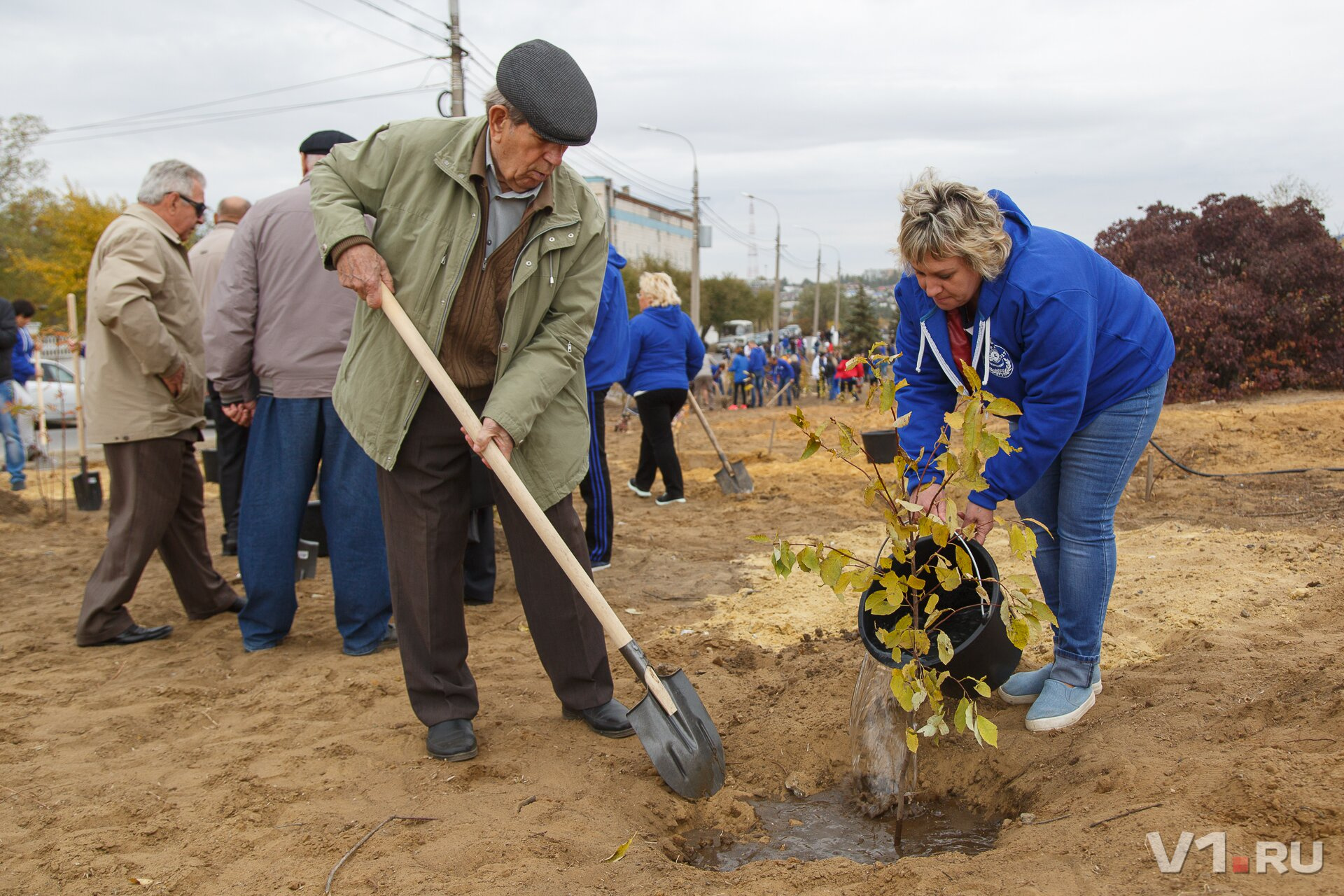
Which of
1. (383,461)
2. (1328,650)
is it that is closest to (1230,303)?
(1328,650)

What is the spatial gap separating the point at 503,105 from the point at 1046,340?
162 cm

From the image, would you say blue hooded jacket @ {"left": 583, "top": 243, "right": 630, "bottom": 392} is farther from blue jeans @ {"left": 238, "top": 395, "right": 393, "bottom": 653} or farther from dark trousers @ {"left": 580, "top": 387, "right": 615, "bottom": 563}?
blue jeans @ {"left": 238, "top": 395, "right": 393, "bottom": 653}

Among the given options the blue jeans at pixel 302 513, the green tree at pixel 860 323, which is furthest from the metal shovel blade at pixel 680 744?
the green tree at pixel 860 323

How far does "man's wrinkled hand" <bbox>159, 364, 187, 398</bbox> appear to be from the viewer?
4.25 meters

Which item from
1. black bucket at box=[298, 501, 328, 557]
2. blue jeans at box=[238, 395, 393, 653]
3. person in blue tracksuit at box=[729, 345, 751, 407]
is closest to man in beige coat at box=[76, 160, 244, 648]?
blue jeans at box=[238, 395, 393, 653]

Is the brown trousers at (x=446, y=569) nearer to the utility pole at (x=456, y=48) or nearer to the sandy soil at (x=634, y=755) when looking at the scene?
the sandy soil at (x=634, y=755)

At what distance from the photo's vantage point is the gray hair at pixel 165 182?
14.3ft

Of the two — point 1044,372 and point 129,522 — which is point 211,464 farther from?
point 1044,372

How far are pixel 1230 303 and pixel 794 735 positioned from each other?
1229 cm

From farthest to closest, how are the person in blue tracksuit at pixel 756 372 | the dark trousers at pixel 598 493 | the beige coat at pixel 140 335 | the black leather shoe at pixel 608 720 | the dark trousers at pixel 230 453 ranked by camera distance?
the person in blue tracksuit at pixel 756 372
the dark trousers at pixel 230 453
the dark trousers at pixel 598 493
the beige coat at pixel 140 335
the black leather shoe at pixel 608 720

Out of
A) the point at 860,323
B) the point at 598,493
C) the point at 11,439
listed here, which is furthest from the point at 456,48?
the point at 860,323

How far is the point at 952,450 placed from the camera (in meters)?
2.34

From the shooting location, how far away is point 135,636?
4340 millimetres

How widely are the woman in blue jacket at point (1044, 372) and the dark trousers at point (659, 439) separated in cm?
431
